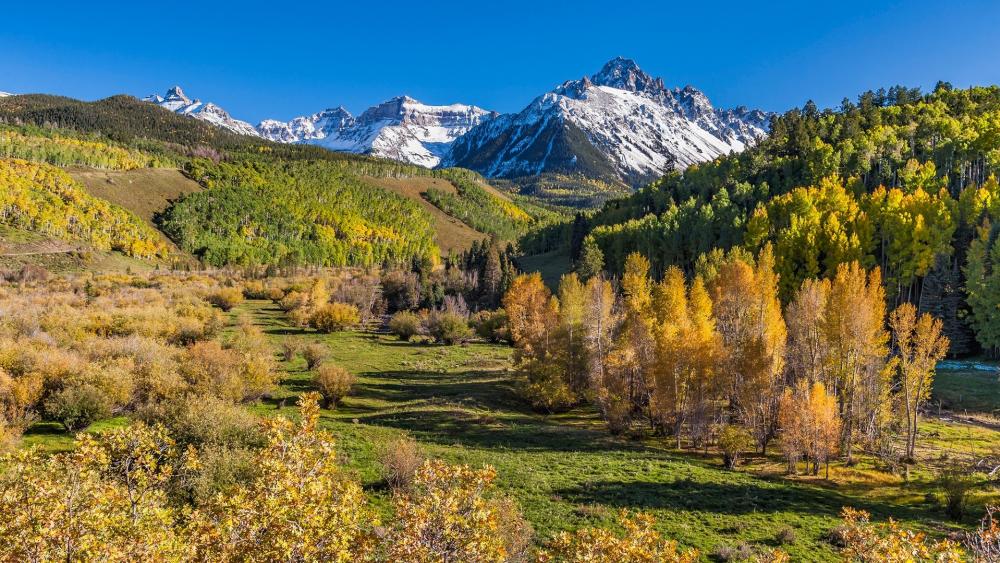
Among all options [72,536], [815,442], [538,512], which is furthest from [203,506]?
[815,442]

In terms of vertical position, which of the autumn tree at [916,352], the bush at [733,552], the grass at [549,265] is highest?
the grass at [549,265]

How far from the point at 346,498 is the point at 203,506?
575 centimetres

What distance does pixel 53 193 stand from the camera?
16550 centimetres

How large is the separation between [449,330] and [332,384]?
41.5 m

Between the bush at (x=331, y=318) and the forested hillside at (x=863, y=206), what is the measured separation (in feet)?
174

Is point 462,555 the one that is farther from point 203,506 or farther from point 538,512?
point 538,512

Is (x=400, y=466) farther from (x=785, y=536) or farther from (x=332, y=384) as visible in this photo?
(x=332, y=384)

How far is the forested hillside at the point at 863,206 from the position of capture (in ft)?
241

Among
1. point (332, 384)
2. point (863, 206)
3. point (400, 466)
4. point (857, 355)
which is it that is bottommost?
point (400, 466)

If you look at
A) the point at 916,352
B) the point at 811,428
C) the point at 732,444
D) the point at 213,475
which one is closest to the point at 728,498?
the point at 732,444

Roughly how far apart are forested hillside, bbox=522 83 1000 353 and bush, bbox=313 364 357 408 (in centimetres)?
6346

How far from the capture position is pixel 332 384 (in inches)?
2000

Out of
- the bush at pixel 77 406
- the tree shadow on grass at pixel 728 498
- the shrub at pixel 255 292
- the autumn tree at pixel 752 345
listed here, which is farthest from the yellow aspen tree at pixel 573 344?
the shrub at pixel 255 292

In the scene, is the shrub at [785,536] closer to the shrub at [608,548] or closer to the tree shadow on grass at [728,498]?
the tree shadow on grass at [728,498]
